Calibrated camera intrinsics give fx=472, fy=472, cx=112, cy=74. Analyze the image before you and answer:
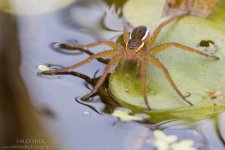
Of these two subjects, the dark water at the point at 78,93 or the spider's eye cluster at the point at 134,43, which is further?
the spider's eye cluster at the point at 134,43

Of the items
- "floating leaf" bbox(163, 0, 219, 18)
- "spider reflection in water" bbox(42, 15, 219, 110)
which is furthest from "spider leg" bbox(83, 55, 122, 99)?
"floating leaf" bbox(163, 0, 219, 18)

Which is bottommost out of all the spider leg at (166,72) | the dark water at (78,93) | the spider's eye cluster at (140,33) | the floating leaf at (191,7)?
the dark water at (78,93)

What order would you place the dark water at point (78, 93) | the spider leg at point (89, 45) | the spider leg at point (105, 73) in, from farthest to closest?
the spider leg at point (89, 45), the spider leg at point (105, 73), the dark water at point (78, 93)

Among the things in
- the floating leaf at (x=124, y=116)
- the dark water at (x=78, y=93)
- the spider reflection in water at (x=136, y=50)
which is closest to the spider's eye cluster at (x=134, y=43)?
the spider reflection in water at (x=136, y=50)

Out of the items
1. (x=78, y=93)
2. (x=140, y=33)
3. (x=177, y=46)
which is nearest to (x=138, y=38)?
(x=140, y=33)

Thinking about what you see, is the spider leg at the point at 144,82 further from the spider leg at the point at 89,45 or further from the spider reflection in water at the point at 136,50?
the spider leg at the point at 89,45

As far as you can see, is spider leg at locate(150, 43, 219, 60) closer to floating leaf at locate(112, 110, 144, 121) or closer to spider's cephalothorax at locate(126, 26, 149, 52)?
spider's cephalothorax at locate(126, 26, 149, 52)

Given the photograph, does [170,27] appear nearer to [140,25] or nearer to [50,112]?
[140,25]
